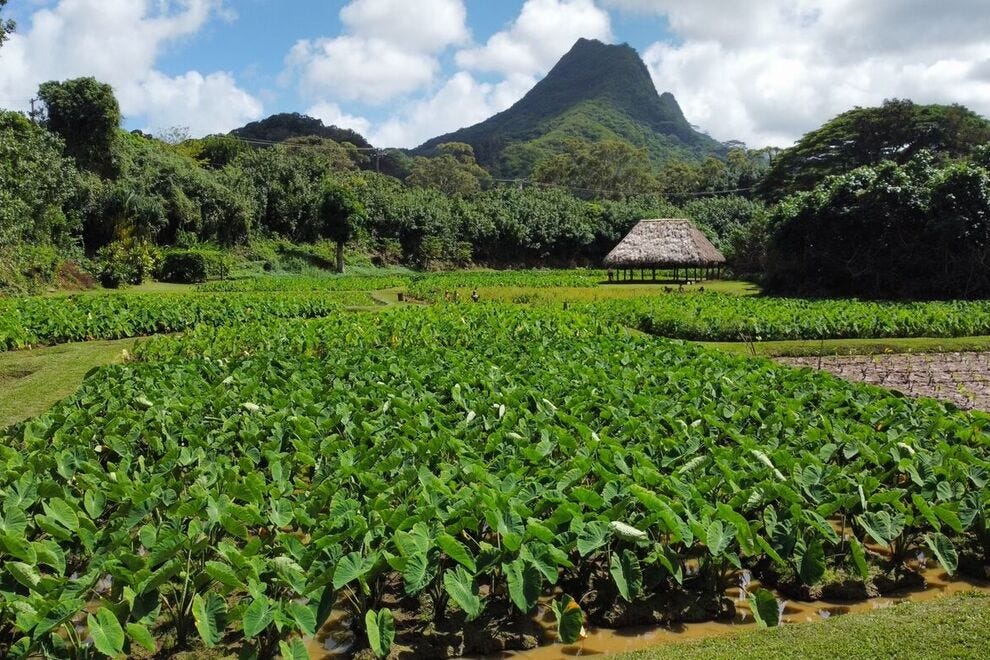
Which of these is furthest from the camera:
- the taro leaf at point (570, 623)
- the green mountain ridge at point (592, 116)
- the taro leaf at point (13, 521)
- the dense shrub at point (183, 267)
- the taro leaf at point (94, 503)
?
the green mountain ridge at point (592, 116)

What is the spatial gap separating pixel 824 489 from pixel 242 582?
11.3ft

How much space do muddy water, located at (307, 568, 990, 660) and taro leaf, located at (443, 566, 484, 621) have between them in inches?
15.1

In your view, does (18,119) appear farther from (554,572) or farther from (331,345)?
(554,572)

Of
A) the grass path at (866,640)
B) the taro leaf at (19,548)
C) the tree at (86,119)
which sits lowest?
the grass path at (866,640)

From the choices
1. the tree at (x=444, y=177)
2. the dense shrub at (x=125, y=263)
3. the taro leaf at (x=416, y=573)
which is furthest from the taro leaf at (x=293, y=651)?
the tree at (x=444, y=177)

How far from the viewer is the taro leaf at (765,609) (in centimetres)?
347

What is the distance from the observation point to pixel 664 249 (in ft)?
115

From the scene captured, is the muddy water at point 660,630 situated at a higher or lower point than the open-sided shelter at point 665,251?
lower

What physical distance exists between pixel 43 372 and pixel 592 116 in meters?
112

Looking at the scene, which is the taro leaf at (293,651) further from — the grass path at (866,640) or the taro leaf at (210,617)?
the grass path at (866,640)

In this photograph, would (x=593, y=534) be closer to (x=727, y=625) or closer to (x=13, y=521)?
(x=727, y=625)

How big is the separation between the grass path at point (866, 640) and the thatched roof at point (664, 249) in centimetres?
3164

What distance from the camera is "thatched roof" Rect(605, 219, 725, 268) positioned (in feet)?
113

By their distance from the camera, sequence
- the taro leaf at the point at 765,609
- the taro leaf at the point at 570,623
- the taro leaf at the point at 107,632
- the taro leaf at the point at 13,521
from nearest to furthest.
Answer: the taro leaf at the point at 107,632 < the taro leaf at the point at 570,623 < the taro leaf at the point at 765,609 < the taro leaf at the point at 13,521
